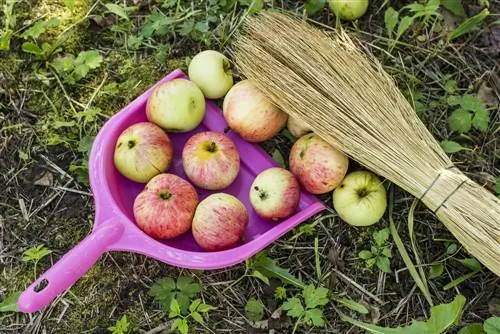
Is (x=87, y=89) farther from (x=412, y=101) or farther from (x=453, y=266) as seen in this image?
(x=453, y=266)

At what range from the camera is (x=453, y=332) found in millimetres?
2498

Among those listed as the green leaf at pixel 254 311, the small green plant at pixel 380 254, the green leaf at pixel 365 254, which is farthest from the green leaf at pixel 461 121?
the green leaf at pixel 254 311

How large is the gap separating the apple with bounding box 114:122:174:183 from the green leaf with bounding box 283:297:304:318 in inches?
27.4

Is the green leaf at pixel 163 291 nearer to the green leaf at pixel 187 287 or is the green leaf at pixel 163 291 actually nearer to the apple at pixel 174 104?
the green leaf at pixel 187 287

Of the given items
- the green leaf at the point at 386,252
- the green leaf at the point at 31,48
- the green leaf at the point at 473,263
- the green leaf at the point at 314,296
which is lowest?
the green leaf at the point at 314,296

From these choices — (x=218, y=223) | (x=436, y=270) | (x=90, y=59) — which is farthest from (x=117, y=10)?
Result: (x=436, y=270)

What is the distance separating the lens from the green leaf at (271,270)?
8.24 ft

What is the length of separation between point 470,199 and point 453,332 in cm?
54

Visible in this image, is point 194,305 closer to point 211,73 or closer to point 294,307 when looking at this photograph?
point 294,307

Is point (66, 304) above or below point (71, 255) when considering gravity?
below

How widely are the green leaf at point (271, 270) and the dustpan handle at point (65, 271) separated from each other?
551 millimetres

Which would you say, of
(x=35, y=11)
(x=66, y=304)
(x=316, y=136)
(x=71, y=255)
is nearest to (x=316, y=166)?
(x=316, y=136)

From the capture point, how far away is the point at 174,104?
2.50 m

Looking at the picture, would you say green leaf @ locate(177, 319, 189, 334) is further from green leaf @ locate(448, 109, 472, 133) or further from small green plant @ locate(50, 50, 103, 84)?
green leaf @ locate(448, 109, 472, 133)
